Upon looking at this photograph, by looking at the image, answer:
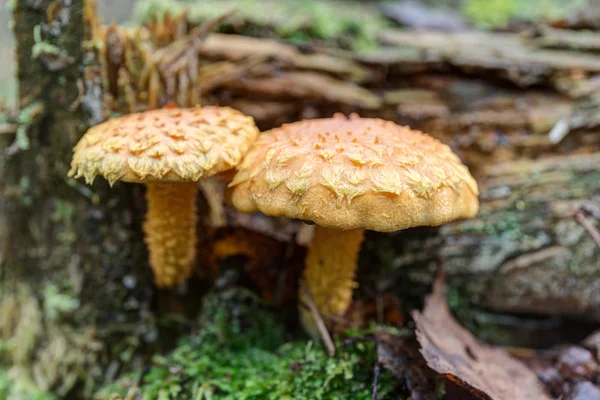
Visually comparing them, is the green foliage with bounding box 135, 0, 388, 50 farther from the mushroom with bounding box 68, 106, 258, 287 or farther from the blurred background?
the mushroom with bounding box 68, 106, 258, 287

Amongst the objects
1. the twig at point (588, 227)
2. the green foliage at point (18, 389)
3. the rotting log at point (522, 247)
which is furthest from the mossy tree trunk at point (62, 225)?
the twig at point (588, 227)

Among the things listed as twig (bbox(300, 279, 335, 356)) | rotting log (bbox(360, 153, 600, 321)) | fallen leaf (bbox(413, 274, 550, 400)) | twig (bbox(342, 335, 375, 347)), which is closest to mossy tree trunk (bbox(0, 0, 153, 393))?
twig (bbox(300, 279, 335, 356))

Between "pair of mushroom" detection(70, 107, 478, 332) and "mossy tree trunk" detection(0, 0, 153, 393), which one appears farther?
"mossy tree trunk" detection(0, 0, 153, 393)

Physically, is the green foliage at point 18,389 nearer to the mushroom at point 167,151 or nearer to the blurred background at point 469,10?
the mushroom at point 167,151

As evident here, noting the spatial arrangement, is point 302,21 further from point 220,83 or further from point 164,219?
point 164,219

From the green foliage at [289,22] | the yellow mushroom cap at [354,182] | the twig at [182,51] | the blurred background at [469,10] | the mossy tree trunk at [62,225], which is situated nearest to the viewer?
the yellow mushroom cap at [354,182]

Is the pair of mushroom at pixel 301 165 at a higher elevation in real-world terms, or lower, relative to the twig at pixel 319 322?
higher

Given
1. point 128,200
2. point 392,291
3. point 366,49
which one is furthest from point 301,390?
point 366,49
